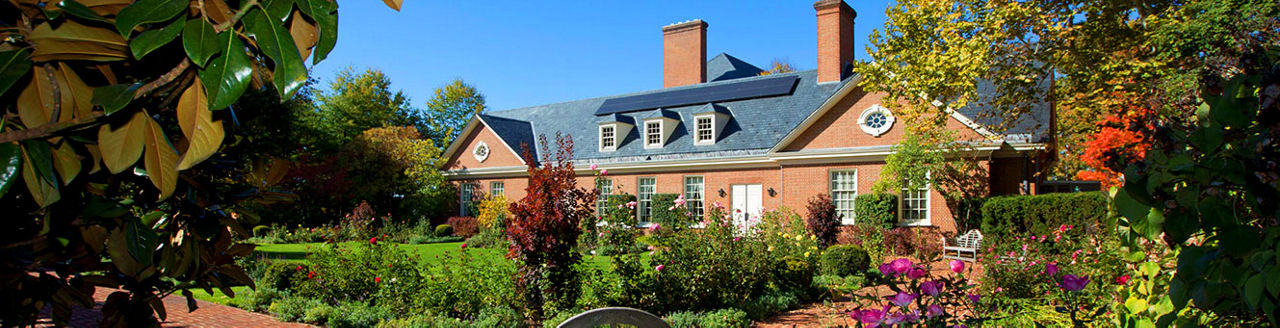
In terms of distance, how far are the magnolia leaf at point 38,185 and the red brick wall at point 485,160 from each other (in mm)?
24245

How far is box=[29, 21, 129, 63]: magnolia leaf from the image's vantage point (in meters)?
0.82

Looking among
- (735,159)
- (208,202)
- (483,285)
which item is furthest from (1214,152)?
(735,159)

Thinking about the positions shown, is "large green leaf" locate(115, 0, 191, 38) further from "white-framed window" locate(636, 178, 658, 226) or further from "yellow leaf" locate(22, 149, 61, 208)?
"white-framed window" locate(636, 178, 658, 226)

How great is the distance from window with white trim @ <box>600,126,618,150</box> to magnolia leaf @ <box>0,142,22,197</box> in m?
23.1

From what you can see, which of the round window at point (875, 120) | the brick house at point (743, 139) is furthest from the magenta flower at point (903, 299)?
the round window at point (875, 120)

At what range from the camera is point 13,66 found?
82cm

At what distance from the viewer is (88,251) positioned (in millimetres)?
1184

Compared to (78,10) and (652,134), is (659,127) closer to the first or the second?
(652,134)

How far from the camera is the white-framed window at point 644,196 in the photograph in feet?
74.8

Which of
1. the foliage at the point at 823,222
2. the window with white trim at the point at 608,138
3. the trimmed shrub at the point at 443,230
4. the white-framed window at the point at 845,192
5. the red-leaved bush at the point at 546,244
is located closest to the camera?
the red-leaved bush at the point at 546,244

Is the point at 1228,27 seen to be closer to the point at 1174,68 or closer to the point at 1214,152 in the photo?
the point at 1174,68

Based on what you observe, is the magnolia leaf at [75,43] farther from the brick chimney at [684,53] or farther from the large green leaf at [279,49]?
the brick chimney at [684,53]

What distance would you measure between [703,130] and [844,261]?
37.1 feet

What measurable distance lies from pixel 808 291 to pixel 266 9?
9313mm
